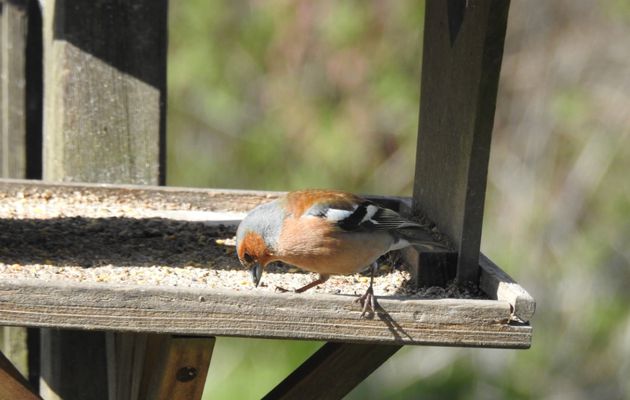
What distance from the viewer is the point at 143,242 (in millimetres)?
3340

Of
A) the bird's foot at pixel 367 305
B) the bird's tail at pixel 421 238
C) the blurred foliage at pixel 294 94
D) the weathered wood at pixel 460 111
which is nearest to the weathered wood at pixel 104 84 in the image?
the weathered wood at pixel 460 111

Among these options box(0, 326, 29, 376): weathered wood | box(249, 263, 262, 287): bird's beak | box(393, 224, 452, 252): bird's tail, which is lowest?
box(0, 326, 29, 376): weathered wood

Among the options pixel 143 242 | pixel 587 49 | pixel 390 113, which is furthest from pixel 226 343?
pixel 587 49

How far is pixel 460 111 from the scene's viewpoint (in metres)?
2.95

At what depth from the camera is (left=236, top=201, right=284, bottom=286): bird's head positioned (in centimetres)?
290

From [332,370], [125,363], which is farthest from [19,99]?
[332,370]

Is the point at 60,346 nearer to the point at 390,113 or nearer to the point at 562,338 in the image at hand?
the point at 562,338

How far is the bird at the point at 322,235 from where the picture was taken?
2848 mm

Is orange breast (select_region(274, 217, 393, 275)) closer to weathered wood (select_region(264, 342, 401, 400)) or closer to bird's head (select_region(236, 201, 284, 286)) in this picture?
bird's head (select_region(236, 201, 284, 286))

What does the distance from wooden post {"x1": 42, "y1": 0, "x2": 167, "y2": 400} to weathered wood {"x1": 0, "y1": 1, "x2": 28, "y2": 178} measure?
0.20 m

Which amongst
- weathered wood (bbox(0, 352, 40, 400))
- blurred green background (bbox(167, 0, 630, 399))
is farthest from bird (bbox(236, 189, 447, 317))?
blurred green background (bbox(167, 0, 630, 399))

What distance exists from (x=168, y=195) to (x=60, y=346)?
27.8 inches

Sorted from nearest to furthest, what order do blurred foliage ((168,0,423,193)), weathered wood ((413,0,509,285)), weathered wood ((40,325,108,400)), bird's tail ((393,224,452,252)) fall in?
1. weathered wood ((413,0,509,285))
2. bird's tail ((393,224,452,252))
3. weathered wood ((40,325,108,400))
4. blurred foliage ((168,0,423,193))

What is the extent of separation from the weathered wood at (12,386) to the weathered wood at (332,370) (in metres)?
0.67
